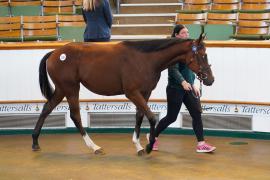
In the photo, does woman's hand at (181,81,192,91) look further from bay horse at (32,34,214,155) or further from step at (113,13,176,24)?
step at (113,13,176,24)

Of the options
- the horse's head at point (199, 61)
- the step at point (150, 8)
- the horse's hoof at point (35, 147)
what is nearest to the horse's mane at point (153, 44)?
the horse's head at point (199, 61)

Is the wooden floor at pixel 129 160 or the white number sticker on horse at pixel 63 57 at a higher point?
the white number sticker on horse at pixel 63 57

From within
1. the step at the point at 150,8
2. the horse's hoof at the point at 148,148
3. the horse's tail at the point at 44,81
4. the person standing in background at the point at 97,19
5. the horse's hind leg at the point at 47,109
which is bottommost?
the horse's hoof at the point at 148,148

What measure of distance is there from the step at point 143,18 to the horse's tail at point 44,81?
19.9ft

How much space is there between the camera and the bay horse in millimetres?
7644

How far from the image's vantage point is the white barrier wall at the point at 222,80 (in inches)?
346

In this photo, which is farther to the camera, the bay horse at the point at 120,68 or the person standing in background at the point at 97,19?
the person standing in background at the point at 97,19

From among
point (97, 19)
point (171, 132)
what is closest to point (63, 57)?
point (97, 19)

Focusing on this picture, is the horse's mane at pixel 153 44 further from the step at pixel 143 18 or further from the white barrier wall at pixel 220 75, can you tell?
the step at pixel 143 18

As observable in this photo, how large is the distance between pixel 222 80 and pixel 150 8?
19.6 feet

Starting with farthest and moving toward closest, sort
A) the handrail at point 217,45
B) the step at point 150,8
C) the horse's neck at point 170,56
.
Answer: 1. the step at point 150,8
2. the handrail at point 217,45
3. the horse's neck at point 170,56

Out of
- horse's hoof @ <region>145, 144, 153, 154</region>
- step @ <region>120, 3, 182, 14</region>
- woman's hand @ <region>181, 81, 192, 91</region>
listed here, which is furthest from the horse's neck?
step @ <region>120, 3, 182, 14</region>

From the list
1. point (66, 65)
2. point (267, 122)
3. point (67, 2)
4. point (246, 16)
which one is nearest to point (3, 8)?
point (67, 2)

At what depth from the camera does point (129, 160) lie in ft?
25.2
